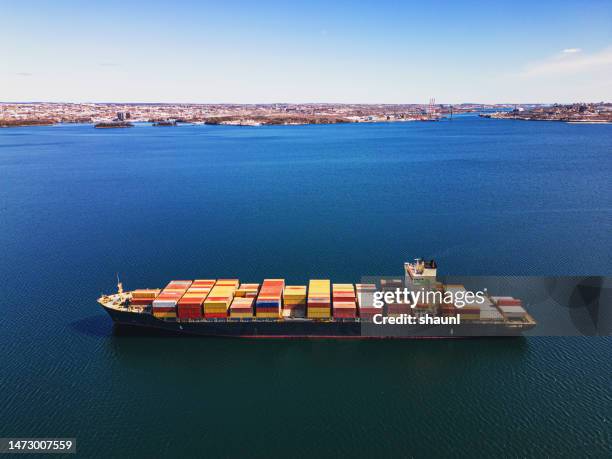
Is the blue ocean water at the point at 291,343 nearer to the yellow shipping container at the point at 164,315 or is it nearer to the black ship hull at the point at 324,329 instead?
the black ship hull at the point at 324,329

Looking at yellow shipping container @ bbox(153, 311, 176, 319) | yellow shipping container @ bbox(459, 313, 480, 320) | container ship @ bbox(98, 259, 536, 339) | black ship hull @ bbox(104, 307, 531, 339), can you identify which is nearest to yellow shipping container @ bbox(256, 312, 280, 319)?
container ship @ bbox(98, 259, 536, 339)

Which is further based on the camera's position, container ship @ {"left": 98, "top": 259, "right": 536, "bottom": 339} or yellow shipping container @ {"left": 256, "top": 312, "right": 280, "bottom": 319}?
yellow shipping container @ {"left": 256, "top": 312, "right": 280, "bottom": 319}

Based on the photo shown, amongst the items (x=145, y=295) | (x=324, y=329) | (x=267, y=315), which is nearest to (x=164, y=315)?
(x=145, y=295)

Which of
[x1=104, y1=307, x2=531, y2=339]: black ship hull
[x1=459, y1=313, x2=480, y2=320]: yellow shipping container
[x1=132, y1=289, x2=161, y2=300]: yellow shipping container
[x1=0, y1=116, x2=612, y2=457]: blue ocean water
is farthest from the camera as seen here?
[x1=132, y1=289, x2=161, y2=300]: yellow shipping container

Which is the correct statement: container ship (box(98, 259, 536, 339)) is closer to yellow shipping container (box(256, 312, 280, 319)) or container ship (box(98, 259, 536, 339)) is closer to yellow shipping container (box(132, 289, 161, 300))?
yellow shipping container (box(256, 312, 280, 319))

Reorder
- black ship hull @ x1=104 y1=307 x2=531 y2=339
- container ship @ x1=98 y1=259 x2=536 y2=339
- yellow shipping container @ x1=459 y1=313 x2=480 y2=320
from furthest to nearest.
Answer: yellow shipping container @ x1=459 y1=313 x2=480 y2=320, container ship @ x1=98 y1=259 x2=536 y2=339, black ship hull @ x1=104 y1=307 x2=531 y2=339

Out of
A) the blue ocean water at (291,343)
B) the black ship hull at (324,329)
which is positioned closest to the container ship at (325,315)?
the black ship hull at (324,329)

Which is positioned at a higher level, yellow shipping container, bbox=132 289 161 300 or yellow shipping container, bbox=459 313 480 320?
yellow shipping container, bbox=132 289 161 300
